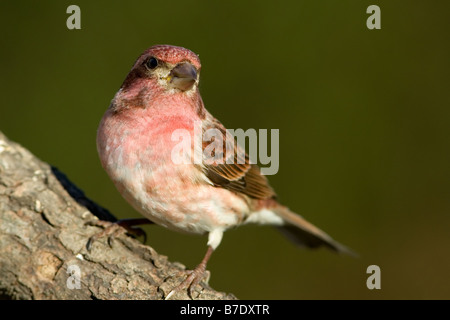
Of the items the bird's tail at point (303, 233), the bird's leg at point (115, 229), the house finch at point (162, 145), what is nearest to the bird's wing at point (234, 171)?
the house finch at point (162, 145)

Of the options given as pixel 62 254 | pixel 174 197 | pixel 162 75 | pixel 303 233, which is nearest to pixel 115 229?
pixel 62 254

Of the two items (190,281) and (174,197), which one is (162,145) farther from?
(190,281)

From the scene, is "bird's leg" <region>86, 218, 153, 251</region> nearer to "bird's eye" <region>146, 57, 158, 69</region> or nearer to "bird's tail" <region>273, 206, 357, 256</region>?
"bird's eye" <region>146, 57, 158, 69</region>

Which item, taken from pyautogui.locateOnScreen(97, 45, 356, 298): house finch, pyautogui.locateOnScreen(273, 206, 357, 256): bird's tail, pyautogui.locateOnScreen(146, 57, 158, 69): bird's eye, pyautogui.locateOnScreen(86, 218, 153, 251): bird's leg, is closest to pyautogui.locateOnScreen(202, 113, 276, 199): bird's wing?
pyautogui.locateOnScreen(97, 45, 356, 298): house finch

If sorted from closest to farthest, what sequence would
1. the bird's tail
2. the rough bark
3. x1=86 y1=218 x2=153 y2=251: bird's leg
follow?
the rough bark, x1=86 y1=218 x2=153 y2=251: bird's leg, the bird's tail

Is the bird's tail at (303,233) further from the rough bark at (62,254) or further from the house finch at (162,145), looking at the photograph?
the rough bark at (62,254)

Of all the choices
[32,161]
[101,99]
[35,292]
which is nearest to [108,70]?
[101,99]
